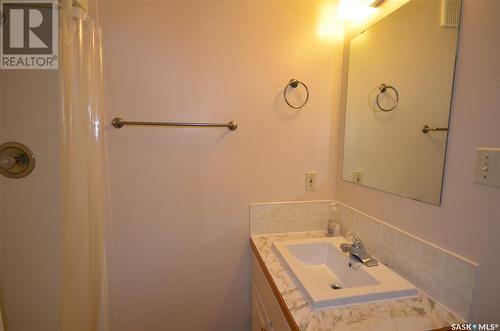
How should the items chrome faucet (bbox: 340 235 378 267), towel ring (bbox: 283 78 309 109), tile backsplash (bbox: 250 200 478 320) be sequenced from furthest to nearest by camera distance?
towel ring (bbox: 283 78 309 109) < chrome faucet (bbox: 340 235 378 267) < tile backsplash (bbox: 250 200 478 320)

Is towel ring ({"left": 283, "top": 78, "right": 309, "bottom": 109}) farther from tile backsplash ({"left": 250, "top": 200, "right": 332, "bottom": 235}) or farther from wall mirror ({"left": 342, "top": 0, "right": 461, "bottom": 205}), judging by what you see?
tile backsplash ({"left": 250, "top": 200, "right": 332, "bottom": 235})

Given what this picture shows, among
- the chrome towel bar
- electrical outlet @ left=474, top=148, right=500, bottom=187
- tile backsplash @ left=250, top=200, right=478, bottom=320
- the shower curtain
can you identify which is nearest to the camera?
electrical outlet @ left=474, top=148, right=500, bottom=187

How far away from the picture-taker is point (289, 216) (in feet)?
4.66

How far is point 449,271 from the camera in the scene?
30.7 inches

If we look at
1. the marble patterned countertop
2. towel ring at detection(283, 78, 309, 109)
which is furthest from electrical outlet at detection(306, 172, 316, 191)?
the marble patterned countertop

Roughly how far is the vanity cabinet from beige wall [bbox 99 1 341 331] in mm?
156

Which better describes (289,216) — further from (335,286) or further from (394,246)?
(394,246)

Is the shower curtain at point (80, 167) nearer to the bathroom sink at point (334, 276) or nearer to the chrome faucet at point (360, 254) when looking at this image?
the bathroom sink at point (334, 276)

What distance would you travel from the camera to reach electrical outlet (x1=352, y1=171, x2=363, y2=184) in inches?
48.8

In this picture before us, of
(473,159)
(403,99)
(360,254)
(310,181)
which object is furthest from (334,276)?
(403,99)

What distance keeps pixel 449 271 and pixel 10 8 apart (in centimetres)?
214

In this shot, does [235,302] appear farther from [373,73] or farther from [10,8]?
[10,8]

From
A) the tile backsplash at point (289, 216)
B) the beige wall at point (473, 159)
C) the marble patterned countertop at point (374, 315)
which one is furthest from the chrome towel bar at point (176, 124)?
the beige wall at point (473, 159)

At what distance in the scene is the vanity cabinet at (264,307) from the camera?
2.93 feet
